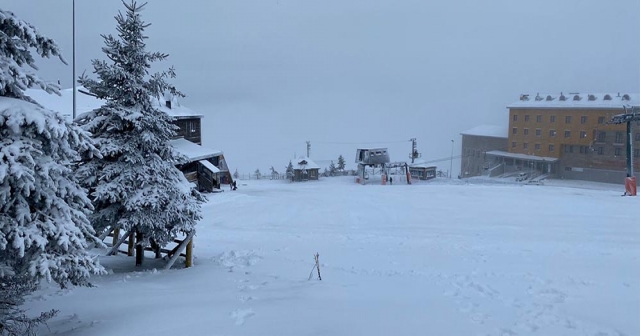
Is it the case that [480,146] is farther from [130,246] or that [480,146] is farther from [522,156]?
[130,246]

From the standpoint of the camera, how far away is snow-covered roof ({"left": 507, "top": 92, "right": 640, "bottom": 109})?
52.2 meters

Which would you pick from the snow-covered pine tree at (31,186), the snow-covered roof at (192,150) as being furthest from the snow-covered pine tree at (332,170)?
the snow-covered pine tree at (31,186)

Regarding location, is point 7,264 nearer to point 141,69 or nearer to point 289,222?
point 141,69

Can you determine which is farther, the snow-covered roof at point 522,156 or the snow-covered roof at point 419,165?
the snow-covered roof at point 419,165

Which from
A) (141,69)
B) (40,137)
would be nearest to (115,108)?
(141,69)

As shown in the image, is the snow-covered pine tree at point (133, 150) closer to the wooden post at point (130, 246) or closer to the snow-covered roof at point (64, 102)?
the wooden post at point (130, 246)

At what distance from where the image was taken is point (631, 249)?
13867mm

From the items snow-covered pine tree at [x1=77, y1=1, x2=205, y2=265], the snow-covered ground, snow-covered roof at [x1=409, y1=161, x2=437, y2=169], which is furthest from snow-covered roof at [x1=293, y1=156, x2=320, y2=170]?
snow-covered pine tree at [x1=77, y1=1, x2=205, y2=265]

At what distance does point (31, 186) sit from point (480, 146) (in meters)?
70.9

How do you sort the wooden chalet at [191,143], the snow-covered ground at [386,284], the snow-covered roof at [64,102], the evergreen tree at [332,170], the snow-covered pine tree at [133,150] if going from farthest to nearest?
1. the evergreen tree at [332,170]
2. the wooden chalet at [191,143]
3. the snow-covered roof at [64,102]
4. the snow-covered pine tree at [133,150]
5. the snow-covered ground at [386,284]

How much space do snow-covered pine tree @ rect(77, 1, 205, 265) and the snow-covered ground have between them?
1.64m

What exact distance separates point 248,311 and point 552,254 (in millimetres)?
10096

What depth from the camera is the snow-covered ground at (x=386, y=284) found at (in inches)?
294

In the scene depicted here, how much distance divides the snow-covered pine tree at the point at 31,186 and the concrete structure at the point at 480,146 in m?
66.1
